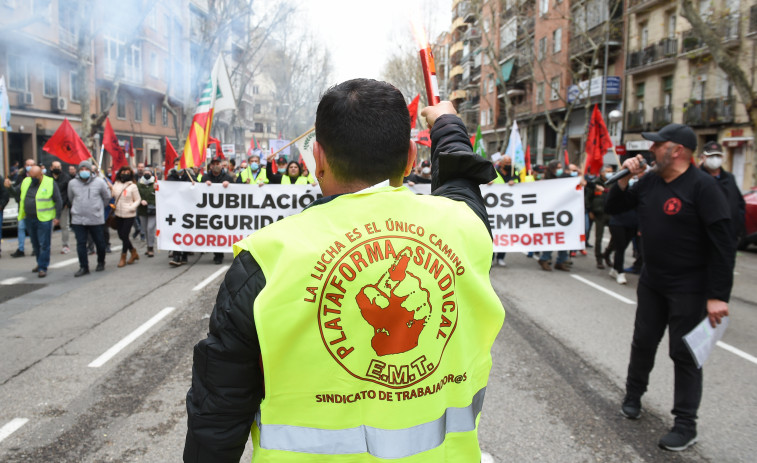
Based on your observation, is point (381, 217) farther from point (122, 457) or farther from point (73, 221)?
point (73, 221)

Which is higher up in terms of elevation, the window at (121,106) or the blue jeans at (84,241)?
the window at (121,106)

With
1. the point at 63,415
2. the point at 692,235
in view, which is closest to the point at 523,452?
the point at 692,235

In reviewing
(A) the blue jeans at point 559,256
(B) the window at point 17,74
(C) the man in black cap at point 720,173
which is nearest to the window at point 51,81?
(B) the window at point 17,74

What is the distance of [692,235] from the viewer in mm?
3762

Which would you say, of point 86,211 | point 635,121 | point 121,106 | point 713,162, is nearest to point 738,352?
point 713,162

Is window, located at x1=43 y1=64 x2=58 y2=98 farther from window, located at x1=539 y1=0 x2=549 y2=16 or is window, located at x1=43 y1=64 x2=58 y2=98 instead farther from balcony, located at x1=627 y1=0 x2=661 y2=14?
window, located at x1=539 y1=0 x2=549 y2=16

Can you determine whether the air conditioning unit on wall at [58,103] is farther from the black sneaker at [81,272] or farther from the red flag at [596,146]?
the red flag at [596,146]

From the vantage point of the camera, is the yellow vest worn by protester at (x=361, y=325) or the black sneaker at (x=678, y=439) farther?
the black sneaker at (x=678, y=439)

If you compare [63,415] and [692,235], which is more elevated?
[692,235]

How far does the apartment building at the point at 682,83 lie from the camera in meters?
24.9

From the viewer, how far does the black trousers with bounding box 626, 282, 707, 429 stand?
12.0 feet

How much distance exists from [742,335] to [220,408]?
6.74 m

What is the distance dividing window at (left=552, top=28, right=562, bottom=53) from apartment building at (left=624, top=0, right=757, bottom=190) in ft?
23.2

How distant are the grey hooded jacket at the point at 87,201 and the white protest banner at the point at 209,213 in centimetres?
92
